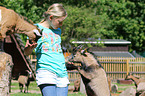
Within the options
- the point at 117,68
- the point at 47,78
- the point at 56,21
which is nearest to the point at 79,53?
the point at 56,21

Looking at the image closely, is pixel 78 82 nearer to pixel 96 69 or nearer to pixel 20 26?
pixel 96 69

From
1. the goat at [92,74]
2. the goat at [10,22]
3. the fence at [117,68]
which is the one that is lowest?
the fence at [117,68]

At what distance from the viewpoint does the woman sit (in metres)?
3.91

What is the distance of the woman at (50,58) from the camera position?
391 centimetres

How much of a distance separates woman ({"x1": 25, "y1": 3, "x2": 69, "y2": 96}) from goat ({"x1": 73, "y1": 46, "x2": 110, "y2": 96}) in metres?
2.15

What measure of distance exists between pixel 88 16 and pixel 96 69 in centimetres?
1768

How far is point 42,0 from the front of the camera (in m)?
36.4

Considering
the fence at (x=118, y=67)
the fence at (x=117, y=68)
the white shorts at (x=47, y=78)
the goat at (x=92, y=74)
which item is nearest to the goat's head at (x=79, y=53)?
the goat at (x=92, y=74)

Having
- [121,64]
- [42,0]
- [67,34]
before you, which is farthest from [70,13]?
[42,0]

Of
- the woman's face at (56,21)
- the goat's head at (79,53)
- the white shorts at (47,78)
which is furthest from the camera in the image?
the goat's head at (79,53)

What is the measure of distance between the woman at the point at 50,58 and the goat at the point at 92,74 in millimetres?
2155

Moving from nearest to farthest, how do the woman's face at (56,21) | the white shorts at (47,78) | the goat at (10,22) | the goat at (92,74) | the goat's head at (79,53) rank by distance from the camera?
the white shorts at (47,78) → the woman's face at (56,21) → the goat at (10,22) → the goat at (92,74) → the goat's head at (79,53)

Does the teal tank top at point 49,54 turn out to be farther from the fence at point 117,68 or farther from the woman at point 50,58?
the fence at point 117,68

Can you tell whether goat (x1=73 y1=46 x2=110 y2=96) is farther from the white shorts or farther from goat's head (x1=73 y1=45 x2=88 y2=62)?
the white shorts
